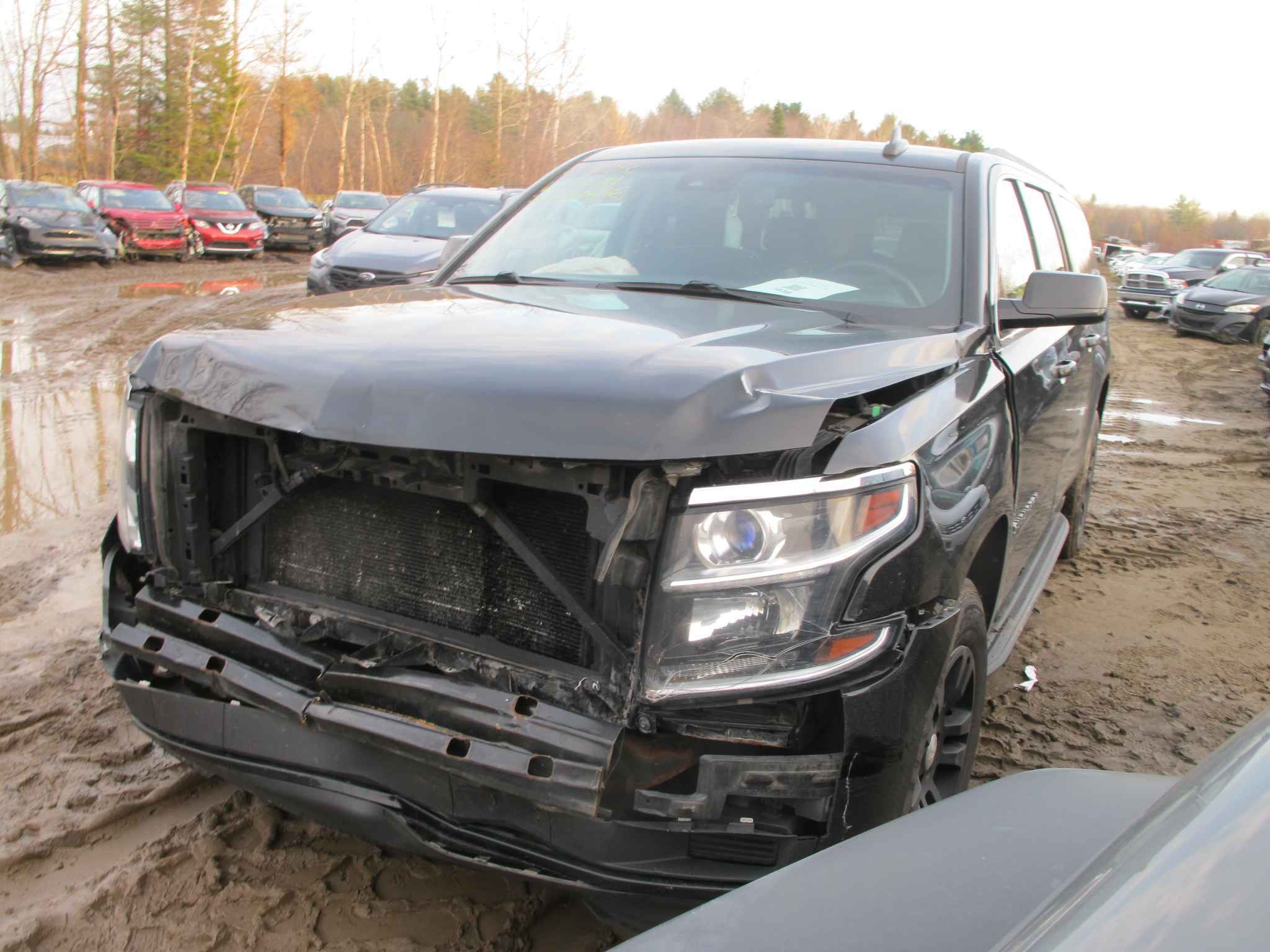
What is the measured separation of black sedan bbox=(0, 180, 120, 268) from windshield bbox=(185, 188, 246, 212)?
3.73 m

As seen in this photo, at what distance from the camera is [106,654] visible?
2535 mm

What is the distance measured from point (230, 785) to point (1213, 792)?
2.67 meters

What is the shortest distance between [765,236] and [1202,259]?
96.8 feet

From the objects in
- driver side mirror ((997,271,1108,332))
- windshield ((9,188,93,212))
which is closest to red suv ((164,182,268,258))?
windshield ((9,188,93,212))

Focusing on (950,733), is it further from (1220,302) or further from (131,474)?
(1220,302)

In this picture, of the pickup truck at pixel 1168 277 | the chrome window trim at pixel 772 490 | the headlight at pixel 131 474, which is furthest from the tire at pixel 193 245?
the chrome window trim at pixel 772 490

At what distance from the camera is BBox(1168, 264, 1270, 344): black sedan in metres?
18.7

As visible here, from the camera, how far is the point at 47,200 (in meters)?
19.3

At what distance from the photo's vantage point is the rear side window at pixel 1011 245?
3.27 meters

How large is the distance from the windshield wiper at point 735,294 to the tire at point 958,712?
0.88 meters

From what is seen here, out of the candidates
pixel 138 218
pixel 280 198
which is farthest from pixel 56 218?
pixel 280 198

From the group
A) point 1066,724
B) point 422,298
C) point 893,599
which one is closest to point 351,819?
point 893,599

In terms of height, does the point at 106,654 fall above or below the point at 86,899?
above

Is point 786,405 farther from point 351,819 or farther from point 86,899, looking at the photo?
point 86,899
